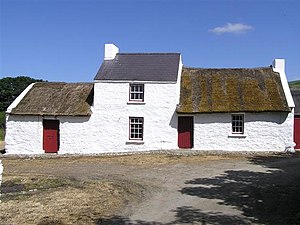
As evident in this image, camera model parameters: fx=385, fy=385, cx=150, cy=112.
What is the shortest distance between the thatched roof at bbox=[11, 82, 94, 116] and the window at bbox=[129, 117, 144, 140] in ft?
10.0

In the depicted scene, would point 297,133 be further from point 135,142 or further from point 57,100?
point 57,100

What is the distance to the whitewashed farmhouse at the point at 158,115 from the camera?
25.9 metres

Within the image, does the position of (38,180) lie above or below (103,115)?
below

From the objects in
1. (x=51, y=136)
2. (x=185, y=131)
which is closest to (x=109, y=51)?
(x=51, y=136)

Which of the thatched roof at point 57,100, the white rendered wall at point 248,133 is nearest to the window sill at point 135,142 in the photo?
the thatched roof at point 57,100

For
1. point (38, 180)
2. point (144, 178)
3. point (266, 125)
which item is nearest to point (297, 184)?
point (144, 178)

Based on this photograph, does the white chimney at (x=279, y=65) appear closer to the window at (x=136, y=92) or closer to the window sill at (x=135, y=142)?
the window at (x=136, y=92)

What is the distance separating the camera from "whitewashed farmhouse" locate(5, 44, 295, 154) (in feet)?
84.8

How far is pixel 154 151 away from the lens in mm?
26016

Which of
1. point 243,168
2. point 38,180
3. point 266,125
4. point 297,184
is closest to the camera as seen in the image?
point 297,184

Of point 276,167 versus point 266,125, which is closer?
point 276,167

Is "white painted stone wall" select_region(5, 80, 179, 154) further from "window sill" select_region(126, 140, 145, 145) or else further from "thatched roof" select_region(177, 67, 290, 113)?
"thatched roof" select_region(177, 67, 290, 113)

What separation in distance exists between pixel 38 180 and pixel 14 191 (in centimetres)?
220

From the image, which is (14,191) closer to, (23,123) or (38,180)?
(38,180)
